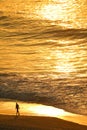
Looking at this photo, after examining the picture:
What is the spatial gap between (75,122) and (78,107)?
96.5 inches

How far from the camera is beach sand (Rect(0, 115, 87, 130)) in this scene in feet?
48.7

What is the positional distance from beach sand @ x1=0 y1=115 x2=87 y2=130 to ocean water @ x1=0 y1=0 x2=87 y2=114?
2.33m

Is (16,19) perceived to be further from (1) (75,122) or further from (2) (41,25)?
(1) (75,122)

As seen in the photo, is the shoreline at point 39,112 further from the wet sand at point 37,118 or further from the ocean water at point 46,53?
the ocean water at point 46,53

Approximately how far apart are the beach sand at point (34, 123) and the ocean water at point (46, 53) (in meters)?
2.33

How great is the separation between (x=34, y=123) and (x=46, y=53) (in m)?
12.2

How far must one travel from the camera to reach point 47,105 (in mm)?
19141

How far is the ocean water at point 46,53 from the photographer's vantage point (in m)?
20.3

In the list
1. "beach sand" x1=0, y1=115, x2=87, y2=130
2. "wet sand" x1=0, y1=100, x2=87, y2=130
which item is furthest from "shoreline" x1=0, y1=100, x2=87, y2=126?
"beach sand" x1=0, y1=115, x2=87, y2=130

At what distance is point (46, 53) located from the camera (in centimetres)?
2755

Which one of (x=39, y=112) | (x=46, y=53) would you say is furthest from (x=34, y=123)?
(x=46, y=53)

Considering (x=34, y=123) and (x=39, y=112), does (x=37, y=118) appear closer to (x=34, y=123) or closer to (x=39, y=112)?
(x=34, y=123)

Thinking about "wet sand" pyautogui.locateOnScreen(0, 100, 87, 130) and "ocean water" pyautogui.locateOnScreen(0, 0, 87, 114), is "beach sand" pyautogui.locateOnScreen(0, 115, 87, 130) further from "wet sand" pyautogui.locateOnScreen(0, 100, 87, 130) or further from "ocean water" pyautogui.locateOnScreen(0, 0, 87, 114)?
"ocean water" pyautogui.locateOnScreen(0, 0, 87, 114)

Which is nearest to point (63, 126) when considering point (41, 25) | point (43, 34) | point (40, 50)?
point (40, 50)
